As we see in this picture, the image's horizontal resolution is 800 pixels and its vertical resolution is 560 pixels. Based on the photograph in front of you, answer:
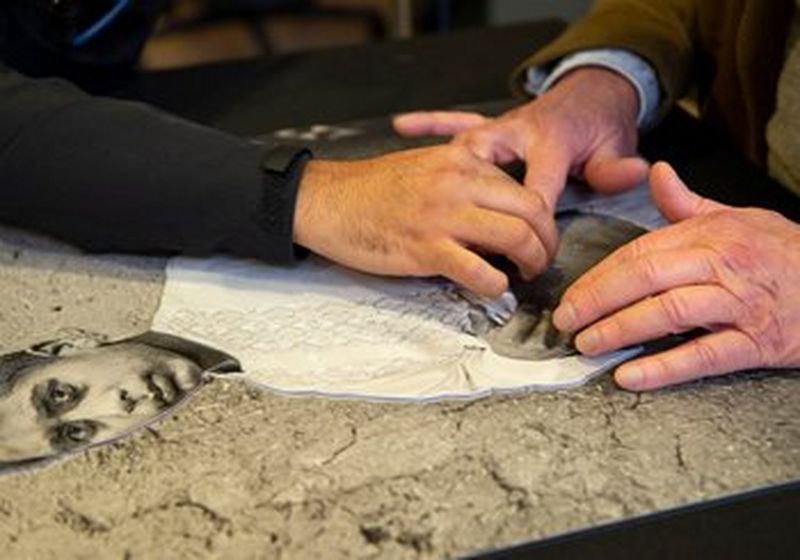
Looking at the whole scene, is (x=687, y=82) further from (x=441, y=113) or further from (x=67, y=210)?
(x=67, y=210)

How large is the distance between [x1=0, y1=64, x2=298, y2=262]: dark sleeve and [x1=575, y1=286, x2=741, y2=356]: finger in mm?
230

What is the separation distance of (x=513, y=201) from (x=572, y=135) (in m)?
0.19

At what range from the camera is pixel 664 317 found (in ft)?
2.03

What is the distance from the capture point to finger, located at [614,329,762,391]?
605mm

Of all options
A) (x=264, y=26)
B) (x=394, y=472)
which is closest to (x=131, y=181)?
(x=394, y=472)

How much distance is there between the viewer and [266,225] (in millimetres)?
721

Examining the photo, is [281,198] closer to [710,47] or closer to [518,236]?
[518,236]

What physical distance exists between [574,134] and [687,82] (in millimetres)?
209

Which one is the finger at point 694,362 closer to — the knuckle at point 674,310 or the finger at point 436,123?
the knuckle at point 674,310

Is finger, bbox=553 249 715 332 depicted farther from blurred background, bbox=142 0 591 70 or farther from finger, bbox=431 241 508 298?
blurred background, bbox=142 0 591 70

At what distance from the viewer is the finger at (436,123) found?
938mm

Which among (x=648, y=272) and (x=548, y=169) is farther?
(x=548, y=169)

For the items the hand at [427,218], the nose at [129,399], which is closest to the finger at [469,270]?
the hand at [427,218]

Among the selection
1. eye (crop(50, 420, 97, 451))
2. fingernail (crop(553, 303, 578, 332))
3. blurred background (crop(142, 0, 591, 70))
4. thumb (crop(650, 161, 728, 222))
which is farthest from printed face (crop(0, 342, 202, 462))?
blurred background (crop(142, 0, 591, 70))
